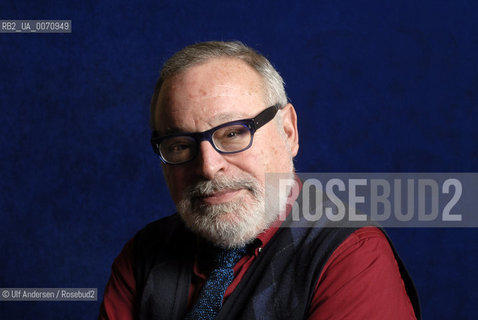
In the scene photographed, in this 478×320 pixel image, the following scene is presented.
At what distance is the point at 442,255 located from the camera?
8.72ft

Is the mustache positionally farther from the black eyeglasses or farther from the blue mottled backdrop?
the blue mottled backdrop

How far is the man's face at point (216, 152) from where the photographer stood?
140cm

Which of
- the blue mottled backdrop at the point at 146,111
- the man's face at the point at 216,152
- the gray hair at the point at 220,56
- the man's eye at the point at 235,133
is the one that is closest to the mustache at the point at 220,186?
the man's face at the point at 216,152

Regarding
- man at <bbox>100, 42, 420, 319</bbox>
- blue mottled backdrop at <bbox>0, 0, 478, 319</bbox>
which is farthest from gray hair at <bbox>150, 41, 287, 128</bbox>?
blue mottled backdrop at <bbox>0, 0, 478, 319</bbox>

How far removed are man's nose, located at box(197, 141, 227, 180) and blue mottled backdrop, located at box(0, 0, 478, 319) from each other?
1332 mm

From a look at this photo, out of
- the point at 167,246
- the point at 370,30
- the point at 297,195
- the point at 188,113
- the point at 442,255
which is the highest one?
the point at 370,30

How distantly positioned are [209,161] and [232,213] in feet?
0.51

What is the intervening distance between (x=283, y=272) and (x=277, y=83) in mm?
530

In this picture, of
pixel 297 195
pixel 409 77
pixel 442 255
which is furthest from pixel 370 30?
pixel 297 195

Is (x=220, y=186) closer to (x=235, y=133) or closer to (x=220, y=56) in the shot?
(x=235, y=133)

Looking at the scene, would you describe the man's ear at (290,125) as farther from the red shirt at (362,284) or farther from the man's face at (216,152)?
the red shirt at (362,284)

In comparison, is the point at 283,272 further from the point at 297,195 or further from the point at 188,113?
the point at 188,113

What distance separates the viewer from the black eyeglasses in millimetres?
1401

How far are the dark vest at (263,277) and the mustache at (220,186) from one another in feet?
0.48
